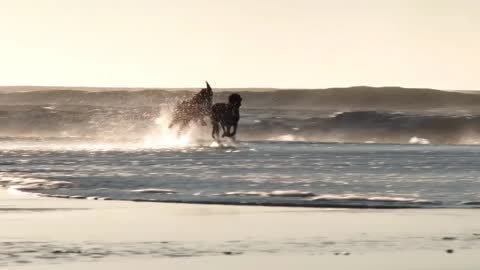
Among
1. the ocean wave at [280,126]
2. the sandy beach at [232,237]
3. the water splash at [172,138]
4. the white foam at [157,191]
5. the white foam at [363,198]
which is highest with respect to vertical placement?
the sandy beach at [232,237]

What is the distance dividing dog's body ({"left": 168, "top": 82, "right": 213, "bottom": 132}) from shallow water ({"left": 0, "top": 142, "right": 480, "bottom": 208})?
2251cm

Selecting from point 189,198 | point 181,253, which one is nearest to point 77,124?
point 189,198

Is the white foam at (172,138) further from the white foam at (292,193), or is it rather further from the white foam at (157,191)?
the white foam at (292,193)

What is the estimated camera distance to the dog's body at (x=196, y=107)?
68.9m

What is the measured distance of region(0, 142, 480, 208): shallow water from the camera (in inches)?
1018

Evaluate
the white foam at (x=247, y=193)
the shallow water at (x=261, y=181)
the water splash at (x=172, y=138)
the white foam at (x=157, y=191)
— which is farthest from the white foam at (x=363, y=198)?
the water splash at (x=172, y=138)

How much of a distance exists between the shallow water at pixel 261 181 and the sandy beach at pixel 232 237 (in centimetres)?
207

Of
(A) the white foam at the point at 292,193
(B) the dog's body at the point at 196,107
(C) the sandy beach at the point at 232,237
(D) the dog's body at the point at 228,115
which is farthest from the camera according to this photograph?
(B) the dog's body at the point at 196,107

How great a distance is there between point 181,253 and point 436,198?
31.7ft

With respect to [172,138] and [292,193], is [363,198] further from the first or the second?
[172,138]

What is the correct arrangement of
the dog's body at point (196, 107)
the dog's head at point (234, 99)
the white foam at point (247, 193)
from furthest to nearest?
the dog's body at point (196, 107) → the dog's head at point (234, 99) → the white foam at point (247, 193)

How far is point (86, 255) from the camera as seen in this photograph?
1684cm

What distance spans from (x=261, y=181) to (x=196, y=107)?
125ft

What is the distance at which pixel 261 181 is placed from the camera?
32094 mm
